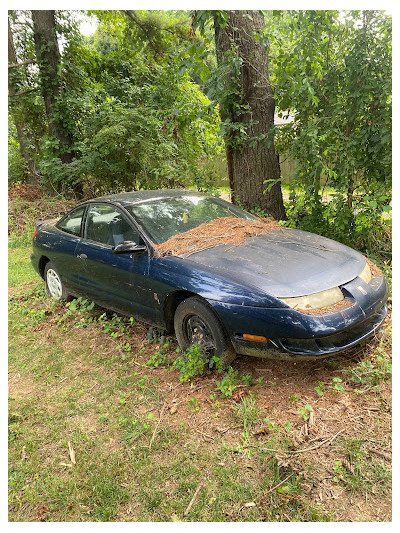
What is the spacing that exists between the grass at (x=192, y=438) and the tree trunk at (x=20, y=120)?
8996 millimetres

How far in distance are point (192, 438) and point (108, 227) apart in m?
2.46

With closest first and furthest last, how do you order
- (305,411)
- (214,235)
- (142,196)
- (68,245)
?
(305,411)
(214,235)
(142,196)
(68,245)

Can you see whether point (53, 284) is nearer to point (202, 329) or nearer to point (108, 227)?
point (108, 227)

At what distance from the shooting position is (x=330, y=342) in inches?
121

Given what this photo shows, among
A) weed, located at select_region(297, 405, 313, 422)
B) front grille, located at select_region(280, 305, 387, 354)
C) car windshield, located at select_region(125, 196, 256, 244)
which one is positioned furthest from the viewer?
car windshield, located at select_region(125, 196, 256, 244)

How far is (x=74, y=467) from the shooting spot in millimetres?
2686

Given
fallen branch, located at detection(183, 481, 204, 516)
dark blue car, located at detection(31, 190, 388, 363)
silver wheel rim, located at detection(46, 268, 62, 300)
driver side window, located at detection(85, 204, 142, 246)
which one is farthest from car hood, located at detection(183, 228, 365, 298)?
silver wheel rim, located at detection(46, 268, 62, 300)

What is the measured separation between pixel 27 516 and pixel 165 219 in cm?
276

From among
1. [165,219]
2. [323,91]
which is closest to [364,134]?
[323,91]

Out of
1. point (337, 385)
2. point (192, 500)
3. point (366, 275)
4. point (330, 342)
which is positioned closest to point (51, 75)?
point (366, 275)

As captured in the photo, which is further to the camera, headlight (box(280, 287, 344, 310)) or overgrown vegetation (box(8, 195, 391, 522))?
headlight (box(280, 287, 344, 310))

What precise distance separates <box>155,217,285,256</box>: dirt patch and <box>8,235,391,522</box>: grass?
957mm

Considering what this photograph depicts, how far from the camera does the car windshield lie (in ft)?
13.3

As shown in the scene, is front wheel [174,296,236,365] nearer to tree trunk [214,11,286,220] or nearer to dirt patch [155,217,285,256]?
dirt patch [155,217,285,256]
